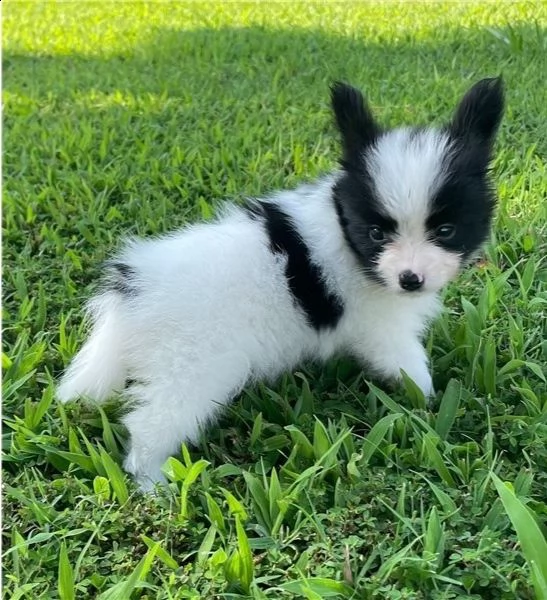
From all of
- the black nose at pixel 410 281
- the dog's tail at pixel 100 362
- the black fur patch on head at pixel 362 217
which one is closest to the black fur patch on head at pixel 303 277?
the black fur patch on head at pixel 362 217

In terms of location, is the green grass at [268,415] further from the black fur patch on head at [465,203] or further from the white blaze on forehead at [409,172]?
the white blaze on forehead at [409,172]

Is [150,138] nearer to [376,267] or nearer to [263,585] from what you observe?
[376,267]

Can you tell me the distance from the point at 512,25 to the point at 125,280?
5777 mm

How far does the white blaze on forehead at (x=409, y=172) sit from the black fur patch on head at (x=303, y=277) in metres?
0.38

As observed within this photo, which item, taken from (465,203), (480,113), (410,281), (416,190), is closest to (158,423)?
(410,281)

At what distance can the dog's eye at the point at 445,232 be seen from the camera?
2479mm

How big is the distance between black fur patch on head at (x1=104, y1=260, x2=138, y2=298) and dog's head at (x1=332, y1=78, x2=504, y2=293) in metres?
0.82

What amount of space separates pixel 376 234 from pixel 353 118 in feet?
1.53

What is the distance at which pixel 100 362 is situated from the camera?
261 centimetres

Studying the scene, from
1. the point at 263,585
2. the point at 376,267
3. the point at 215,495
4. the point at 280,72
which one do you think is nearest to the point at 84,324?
the point at 215,495

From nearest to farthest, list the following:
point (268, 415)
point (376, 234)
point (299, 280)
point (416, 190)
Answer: point (416, 190)
point (376, 234)
point (299, 280)
point (268, 415)

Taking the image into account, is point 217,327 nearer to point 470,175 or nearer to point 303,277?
point 303,277

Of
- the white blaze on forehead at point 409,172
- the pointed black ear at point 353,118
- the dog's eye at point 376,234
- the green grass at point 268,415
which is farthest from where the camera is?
the pointed black ear at point 353,118

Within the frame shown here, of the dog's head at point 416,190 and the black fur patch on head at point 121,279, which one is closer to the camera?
the dog's head at point 416,190
